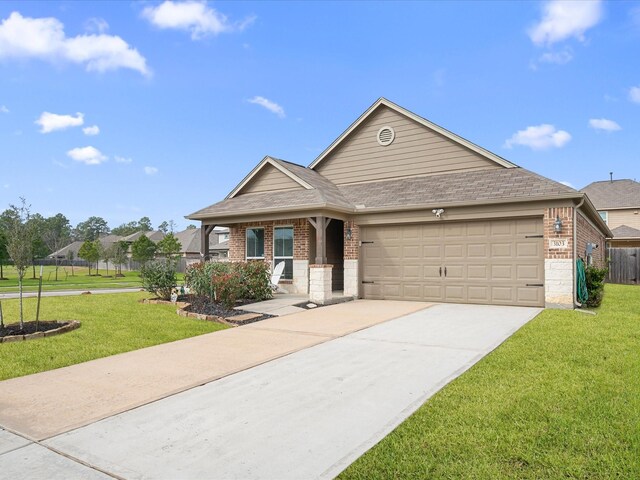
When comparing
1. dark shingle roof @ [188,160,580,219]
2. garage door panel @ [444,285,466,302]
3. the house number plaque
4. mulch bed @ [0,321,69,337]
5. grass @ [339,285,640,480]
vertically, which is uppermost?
dark shingle roof @ [188,160,580,219]

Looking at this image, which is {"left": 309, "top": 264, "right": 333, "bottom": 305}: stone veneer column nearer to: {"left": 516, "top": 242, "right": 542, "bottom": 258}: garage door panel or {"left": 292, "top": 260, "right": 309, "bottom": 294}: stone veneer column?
{"left": 292, "top": 260, "right": 309, "bottom": 294}: stone veneer column

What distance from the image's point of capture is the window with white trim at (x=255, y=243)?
15000 millimetres

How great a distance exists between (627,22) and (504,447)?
14726mm

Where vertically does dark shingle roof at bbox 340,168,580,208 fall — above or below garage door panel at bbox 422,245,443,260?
above

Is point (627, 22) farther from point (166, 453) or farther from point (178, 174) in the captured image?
point (178, 174)

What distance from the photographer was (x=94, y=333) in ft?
26.2

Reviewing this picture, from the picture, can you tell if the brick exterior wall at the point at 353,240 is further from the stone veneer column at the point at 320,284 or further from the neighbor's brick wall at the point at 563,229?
the neighbor's brick wall at the point at 563,229

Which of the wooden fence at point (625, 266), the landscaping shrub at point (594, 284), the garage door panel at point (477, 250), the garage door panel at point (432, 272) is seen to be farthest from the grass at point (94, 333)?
the wooden fence at point (625, 266)

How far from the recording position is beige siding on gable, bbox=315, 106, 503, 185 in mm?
14109

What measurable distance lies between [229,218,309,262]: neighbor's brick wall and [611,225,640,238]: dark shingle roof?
82.3ft

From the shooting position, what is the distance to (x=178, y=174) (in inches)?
1335

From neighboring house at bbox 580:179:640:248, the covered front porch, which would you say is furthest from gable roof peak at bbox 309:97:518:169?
neighboring house at bbox 580:179:640:248

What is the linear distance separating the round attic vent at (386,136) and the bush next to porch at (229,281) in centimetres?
636

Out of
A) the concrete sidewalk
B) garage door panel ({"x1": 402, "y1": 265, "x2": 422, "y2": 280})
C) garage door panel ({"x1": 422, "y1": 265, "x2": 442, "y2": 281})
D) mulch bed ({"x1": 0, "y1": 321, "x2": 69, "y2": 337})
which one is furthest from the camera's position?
garage door panel ({"x1": 402, "y1": 265, "x2": 422, "y2": 280})
